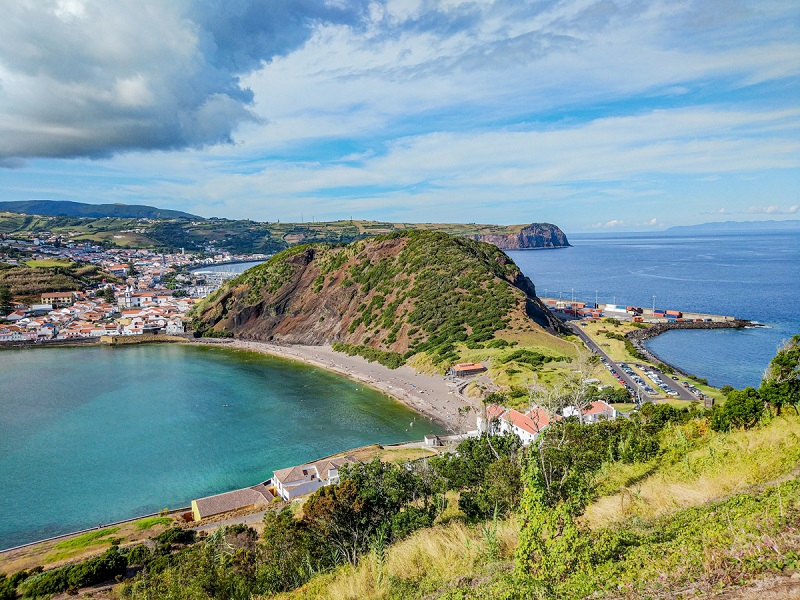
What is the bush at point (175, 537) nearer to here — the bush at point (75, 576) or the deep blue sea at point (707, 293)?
the bush at point (75, 576)

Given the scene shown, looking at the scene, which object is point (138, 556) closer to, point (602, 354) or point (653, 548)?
point (653, 548)


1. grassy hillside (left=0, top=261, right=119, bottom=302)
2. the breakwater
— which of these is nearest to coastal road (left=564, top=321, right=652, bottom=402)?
the breakwater

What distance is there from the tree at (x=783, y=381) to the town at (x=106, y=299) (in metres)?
68.8

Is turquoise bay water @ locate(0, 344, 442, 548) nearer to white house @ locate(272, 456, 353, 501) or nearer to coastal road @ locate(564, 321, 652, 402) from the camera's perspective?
white house @ locate(272, 456, 353, 501)

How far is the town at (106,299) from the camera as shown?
67.3 m

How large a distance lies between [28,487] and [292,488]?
14532 mm

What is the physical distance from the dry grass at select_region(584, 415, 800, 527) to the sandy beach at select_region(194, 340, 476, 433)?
22605mm

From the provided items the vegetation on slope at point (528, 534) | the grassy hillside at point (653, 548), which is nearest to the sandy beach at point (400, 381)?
the vegetation on slope at point (528, 534)

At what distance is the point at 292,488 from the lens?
24375 mm

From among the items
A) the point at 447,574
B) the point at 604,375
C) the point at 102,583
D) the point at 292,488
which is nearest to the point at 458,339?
the point at 604,375

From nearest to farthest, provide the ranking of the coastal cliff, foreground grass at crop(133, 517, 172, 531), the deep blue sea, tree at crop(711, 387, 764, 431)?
tree at crop(711, 387, 764, 431), foreground grass at crop(133, 517, 172, 531), the deep blue sea, the coastal cliff

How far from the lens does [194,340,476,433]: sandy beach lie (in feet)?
118

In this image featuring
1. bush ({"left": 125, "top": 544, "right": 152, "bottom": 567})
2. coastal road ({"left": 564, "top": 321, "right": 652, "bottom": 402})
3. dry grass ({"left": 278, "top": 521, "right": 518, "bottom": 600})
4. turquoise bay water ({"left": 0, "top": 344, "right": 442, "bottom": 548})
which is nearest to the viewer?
dry grass ({"left": 278, "top": 521, "right": 518, "bottom": 600})

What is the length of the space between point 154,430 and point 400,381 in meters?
20.1
